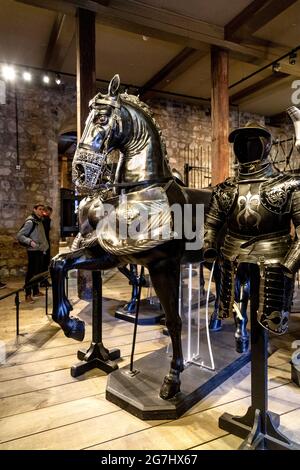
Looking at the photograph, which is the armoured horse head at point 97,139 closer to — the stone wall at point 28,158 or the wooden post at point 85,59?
the wooden post at point 85,59

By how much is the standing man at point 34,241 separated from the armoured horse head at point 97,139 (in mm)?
3527

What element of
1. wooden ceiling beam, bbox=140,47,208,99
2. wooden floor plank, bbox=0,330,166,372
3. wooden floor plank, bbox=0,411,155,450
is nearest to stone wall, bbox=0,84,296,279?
wooden ceiling beam, bbox=140,47,208,99

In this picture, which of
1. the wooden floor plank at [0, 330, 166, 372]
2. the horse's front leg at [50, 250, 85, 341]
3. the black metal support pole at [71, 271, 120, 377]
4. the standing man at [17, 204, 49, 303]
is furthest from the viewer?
the standing man at [17, 204, 49, 303]

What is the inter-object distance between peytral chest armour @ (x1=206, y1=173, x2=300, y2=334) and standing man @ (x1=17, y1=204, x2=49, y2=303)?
397 centimetres

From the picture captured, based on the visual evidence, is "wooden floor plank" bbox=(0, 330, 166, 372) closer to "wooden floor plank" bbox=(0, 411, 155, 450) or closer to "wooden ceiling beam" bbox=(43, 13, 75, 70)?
"wooden floor plank" bbox=(0, 411, 155, 450)

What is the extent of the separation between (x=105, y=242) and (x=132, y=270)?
231 cm

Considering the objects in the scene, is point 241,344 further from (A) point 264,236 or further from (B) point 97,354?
(A) point 264,236

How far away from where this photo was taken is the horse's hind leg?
199 centimetres

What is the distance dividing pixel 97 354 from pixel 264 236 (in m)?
1.70

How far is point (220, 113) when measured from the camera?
554cm

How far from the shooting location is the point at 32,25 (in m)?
5.11

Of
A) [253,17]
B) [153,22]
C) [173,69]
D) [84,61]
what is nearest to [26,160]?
[84,61]

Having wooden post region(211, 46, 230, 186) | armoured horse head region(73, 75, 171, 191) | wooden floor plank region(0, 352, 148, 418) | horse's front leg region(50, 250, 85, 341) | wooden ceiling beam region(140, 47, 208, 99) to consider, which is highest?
wooden ceiling beam region(140, 47, 208, 99)

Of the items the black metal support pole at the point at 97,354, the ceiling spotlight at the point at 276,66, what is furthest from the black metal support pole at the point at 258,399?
the ceiling spotlight at the point at 276,66
